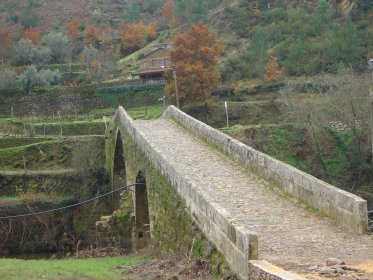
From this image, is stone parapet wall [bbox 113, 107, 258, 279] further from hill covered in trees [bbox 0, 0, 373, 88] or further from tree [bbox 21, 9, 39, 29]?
tree [bbox 21, 9, 39, 29]

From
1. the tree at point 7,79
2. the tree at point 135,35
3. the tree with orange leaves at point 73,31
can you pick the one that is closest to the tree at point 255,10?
the tree at point 135,35

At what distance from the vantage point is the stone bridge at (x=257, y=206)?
31.4ft

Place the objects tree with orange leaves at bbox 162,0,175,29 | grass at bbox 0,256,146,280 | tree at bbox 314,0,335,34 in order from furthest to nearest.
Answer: tree with orange leaves at bbox 162,0,175,29, tree at bbox 314,0,335,34, grass at bbox 0,256,146,280

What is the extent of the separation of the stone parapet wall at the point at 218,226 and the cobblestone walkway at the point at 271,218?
443 millimetres

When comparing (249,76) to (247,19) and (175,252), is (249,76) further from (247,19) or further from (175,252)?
(175,252)

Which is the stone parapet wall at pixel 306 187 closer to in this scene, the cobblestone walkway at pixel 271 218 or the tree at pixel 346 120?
the cobblestone walkway at pixel 271 218

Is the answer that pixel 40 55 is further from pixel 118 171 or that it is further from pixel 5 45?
pixel 118 171

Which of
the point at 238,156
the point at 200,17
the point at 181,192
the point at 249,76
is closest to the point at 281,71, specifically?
the point at 249,76

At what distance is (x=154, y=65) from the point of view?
6444cm

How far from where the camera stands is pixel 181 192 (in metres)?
13.8

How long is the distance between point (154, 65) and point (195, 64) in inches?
713

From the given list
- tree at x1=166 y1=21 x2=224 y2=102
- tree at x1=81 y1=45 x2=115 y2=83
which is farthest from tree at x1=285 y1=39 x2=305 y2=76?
tree at x1=81 y1=45 x2=115 y2=83

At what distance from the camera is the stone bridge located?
31.4 feet

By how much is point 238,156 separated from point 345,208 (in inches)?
240
